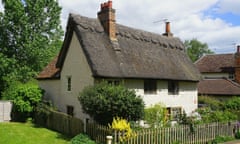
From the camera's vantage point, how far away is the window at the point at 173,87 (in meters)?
27.6

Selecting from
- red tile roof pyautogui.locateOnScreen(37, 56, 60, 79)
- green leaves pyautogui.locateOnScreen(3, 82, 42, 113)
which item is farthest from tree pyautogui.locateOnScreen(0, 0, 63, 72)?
green leaves pyautogui.locateOnScreen(3, 82, 42, 113)

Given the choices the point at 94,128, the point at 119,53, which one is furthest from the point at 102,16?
the point at 94,128

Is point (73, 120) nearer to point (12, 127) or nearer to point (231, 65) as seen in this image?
point (12, 127)

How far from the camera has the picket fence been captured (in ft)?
53.5

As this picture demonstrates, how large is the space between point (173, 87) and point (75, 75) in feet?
32.3

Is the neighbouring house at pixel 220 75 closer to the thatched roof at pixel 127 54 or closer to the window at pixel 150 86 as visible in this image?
the thatched roof at pixel 127 54

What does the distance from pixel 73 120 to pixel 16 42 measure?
2717cm

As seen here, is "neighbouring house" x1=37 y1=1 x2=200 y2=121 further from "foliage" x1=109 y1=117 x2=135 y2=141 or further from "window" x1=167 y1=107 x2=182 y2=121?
"foliage" x1=109 y1=117 x2=135 y2=141

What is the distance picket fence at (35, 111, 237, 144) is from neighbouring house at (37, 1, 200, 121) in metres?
2.27

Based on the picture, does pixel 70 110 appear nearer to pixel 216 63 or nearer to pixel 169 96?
pixel 169 96

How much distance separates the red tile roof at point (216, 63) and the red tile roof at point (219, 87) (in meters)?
6.40

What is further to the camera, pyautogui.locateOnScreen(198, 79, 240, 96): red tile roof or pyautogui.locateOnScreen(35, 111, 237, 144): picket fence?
pyautogui.locateOnScreen(198, 79, 240, 96): red tile roof

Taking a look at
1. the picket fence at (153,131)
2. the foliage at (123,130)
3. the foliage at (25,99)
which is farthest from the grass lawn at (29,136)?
the foliage at (123,130)

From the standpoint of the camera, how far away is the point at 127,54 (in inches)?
965
